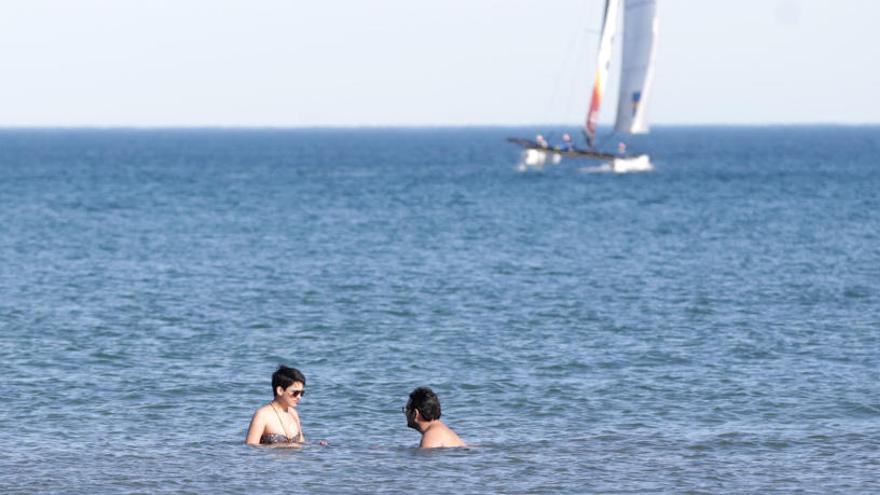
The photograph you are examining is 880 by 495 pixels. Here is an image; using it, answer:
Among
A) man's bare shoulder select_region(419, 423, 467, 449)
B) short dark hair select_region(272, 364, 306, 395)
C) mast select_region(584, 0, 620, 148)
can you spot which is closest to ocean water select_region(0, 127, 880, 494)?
man's bare shoulder select_region(419, 423, 467, 449)

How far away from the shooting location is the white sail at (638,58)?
372 ft

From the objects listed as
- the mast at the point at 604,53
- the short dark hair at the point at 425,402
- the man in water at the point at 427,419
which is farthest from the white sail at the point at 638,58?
the short dark hair at the point at 425,402

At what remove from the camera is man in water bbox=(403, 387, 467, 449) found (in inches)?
701

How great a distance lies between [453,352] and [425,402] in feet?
40.6

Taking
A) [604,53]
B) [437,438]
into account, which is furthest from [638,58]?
[437,438]

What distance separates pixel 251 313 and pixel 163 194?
7241 centimetres

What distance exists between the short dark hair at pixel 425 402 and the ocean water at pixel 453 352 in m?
0.70

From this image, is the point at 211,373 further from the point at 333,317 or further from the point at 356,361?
the point at 333,317

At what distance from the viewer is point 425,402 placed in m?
17.8

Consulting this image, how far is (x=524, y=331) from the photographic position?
33.5 meters

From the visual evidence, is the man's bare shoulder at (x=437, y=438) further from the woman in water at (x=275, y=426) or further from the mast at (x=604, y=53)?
the mast at (x=604, y=53)

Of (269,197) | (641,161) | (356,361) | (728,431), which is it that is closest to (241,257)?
(356,361)

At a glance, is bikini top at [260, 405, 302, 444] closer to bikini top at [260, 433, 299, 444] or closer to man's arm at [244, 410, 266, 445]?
bikini top at [260, 433, 299, 444]

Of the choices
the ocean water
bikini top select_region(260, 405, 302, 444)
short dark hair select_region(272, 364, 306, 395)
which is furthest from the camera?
bikini top select_region(260, 405, 302, 444)
